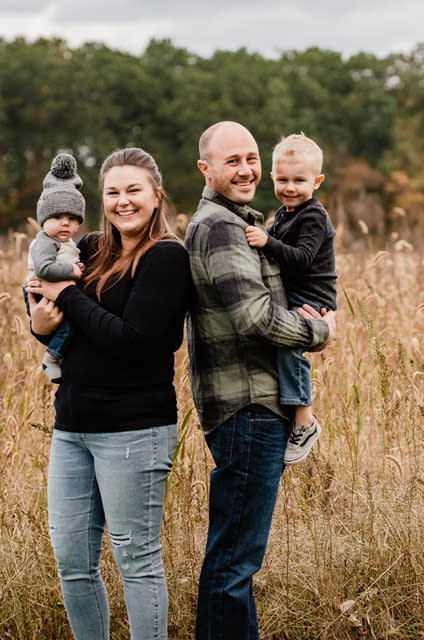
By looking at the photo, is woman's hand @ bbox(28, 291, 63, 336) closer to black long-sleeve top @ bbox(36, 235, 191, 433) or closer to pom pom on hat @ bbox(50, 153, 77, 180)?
black long-sleeve top @ bbox(36, 235, 191, 433)

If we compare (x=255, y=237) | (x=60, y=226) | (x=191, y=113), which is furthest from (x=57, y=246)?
(x=191, y=113)

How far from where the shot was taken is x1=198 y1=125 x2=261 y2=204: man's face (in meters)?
2.57

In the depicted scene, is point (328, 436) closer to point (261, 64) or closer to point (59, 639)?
point (59, 639)

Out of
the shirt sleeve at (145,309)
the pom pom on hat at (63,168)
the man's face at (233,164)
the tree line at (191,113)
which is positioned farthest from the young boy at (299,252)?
the tree line at (191,113)

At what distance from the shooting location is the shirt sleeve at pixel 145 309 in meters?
2.55

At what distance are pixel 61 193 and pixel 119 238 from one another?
23cm

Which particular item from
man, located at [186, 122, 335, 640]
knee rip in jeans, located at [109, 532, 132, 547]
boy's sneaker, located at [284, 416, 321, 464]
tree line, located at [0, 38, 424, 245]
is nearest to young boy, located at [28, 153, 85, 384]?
man, located at [186, 122, 335, 640]

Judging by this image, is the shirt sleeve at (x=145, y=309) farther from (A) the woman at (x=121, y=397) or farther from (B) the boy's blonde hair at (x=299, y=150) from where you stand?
(B) the boy's blonde hair at (x=299, y=150)

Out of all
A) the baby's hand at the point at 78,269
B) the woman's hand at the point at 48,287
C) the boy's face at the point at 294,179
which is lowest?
the woman's hand at the point at 48,287

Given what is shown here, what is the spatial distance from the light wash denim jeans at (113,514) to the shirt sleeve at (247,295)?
0.45 m

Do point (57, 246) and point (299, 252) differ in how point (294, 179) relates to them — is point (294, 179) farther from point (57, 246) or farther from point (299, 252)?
point (57, 246)

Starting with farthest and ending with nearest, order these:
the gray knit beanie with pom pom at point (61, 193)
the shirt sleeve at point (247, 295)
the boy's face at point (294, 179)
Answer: the boy's face at point (294, 179) < the gray knit beanie with pom pom at point (61, 193) < the shirt sleeve at point (247, 295)

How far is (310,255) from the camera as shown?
2736mm

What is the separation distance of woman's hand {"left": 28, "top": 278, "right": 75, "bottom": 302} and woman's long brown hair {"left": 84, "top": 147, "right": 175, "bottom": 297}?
79 mm
